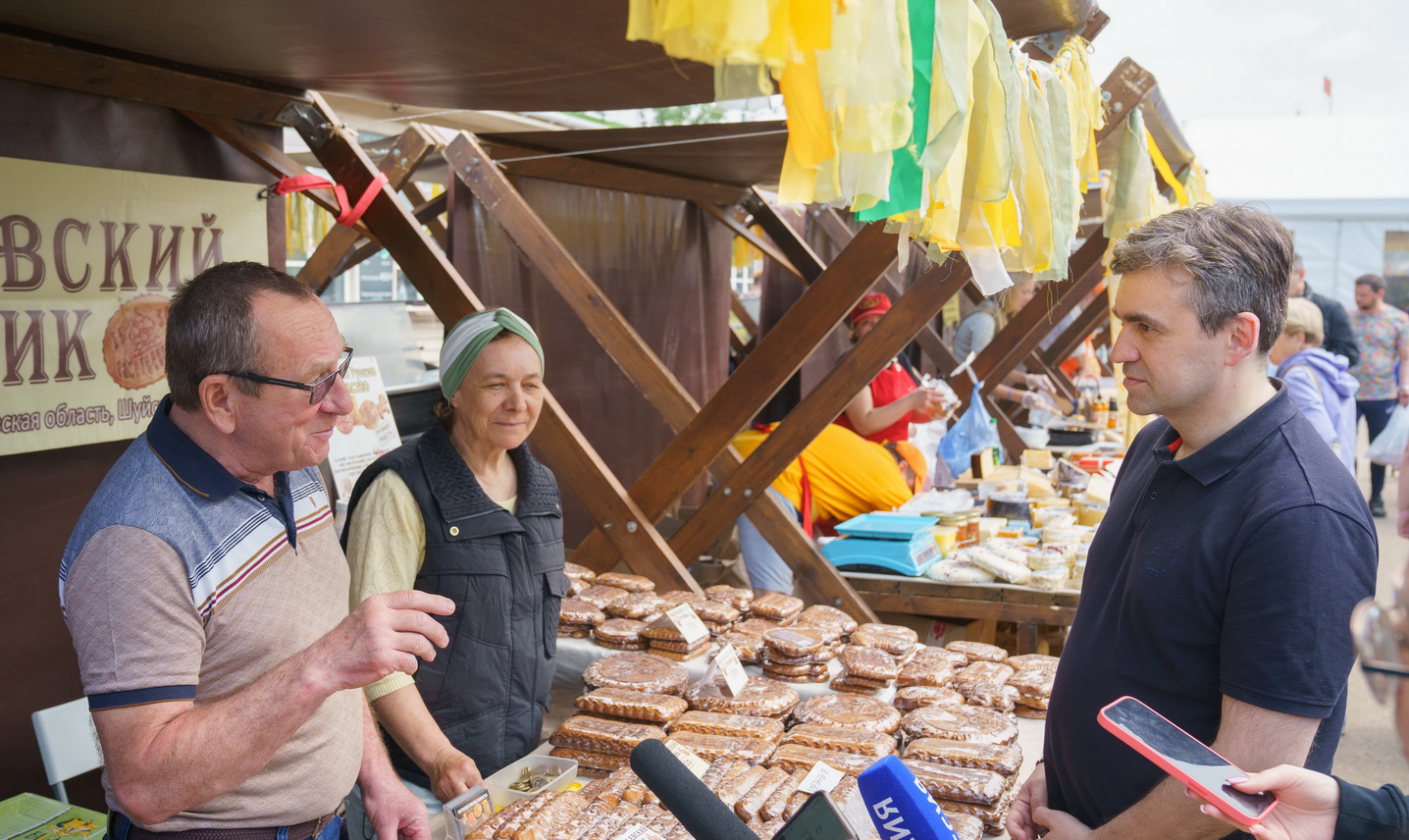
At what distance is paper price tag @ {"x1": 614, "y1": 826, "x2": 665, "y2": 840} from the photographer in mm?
1910

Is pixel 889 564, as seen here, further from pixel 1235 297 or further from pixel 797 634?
pixel 1235 297

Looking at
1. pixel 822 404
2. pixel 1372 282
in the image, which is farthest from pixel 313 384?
pixel 1372 282

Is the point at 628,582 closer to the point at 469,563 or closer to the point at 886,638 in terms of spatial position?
the point at 886,638

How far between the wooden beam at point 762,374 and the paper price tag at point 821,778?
1.84 metres

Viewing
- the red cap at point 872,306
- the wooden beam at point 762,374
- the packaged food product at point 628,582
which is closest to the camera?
the packaged food product at point 628,582

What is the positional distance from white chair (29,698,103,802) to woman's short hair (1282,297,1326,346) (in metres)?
5.29

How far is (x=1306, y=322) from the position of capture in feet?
16.9

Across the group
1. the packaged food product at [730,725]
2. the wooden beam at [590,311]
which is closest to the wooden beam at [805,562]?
the wooden beam at [590,311]

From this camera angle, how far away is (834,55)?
49.7 inches

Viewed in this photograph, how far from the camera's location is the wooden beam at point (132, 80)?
2.69 metres

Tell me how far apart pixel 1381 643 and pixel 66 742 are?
2.86 metres

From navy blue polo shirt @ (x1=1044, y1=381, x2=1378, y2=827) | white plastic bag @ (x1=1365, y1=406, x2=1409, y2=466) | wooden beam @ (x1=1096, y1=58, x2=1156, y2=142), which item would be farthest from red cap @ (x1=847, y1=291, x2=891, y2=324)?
navy blue polo shirt @ (x1=1044, y1=381, x2=1378, y2=827)

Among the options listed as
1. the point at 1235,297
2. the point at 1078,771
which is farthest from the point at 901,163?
the point at 1078,771

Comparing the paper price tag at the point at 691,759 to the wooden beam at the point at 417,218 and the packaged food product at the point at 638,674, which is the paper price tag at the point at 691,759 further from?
the wooden beam at the point at 417,218
